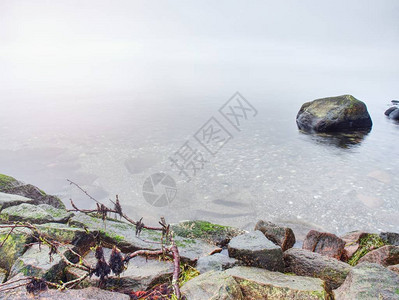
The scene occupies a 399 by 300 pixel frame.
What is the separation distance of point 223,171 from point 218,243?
5.42 m

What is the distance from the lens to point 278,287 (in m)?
2.88

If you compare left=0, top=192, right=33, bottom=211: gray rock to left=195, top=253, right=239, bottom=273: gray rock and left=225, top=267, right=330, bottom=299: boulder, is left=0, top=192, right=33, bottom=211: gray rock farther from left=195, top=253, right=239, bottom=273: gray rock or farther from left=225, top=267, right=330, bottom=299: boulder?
left=225, top=267, right=330, bottom=299: boulder

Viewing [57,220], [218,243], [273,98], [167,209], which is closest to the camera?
[57,220]

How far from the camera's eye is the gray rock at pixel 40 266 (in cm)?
301

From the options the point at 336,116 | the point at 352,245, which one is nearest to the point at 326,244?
the point at 352,245

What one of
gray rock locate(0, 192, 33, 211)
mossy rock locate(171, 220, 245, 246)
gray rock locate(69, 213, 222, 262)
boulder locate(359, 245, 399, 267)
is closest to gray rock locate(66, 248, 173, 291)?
gray rock locate(69, 213, 222, 262)

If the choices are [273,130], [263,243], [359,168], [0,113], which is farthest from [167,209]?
[0,113]

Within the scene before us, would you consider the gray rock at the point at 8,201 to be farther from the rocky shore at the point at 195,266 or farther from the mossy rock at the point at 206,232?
the mossy rock at the point at 206,232

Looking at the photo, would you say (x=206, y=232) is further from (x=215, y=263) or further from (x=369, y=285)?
(x=369, y=285)

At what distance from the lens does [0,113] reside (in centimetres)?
2119

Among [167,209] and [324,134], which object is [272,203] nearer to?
[167,209]

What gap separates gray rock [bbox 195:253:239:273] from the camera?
141 inches

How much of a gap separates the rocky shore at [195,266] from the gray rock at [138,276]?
0.01m

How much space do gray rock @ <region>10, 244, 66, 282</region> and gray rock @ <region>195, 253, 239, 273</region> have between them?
5.27 feet
